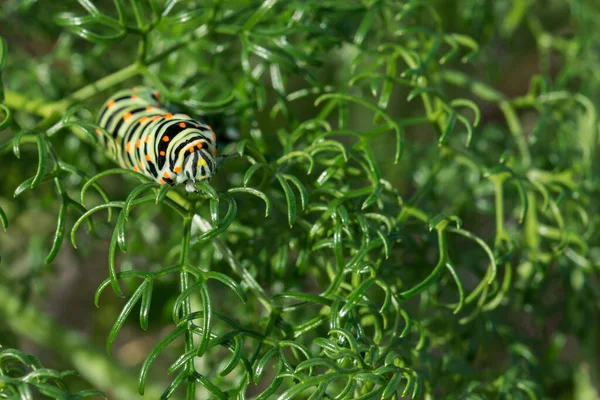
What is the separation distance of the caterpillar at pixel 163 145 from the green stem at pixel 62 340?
501 mm

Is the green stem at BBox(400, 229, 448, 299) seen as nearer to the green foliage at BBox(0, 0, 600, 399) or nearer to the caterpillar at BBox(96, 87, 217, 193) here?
the green foliage at BBox(0, 0, 600, 399)

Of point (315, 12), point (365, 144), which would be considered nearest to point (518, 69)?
point (315, 12)

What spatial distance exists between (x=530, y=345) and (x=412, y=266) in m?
0.32

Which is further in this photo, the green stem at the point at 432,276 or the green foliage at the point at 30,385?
the green stem at the point at 432,276

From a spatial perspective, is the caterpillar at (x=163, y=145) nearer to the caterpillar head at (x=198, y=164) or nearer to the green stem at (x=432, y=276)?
the caterpillar head at (x=198, y=164)

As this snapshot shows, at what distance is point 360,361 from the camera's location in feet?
2.32

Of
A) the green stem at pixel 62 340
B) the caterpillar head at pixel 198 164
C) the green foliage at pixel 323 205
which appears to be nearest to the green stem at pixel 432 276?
the green foliage at pixel 323 205

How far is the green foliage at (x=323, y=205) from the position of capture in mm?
749

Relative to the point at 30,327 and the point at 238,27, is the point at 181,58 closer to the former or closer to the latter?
the point at 238,27

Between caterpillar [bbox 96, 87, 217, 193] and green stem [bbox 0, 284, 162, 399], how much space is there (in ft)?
1.64

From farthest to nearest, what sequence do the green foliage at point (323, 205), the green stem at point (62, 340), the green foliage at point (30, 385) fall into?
1. the green stem at point (62, 340)
2. the green foliage at point (323, 205)
3. the green foliage at point (30, 385)

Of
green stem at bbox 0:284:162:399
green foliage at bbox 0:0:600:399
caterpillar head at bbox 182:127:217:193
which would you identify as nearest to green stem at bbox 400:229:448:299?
green foliage at bbox 0:0:600:399

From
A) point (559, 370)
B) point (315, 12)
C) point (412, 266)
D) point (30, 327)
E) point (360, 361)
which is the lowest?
point (559, 370)

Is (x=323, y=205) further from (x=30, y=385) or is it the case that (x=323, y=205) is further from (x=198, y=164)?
(x=30, y=385)
